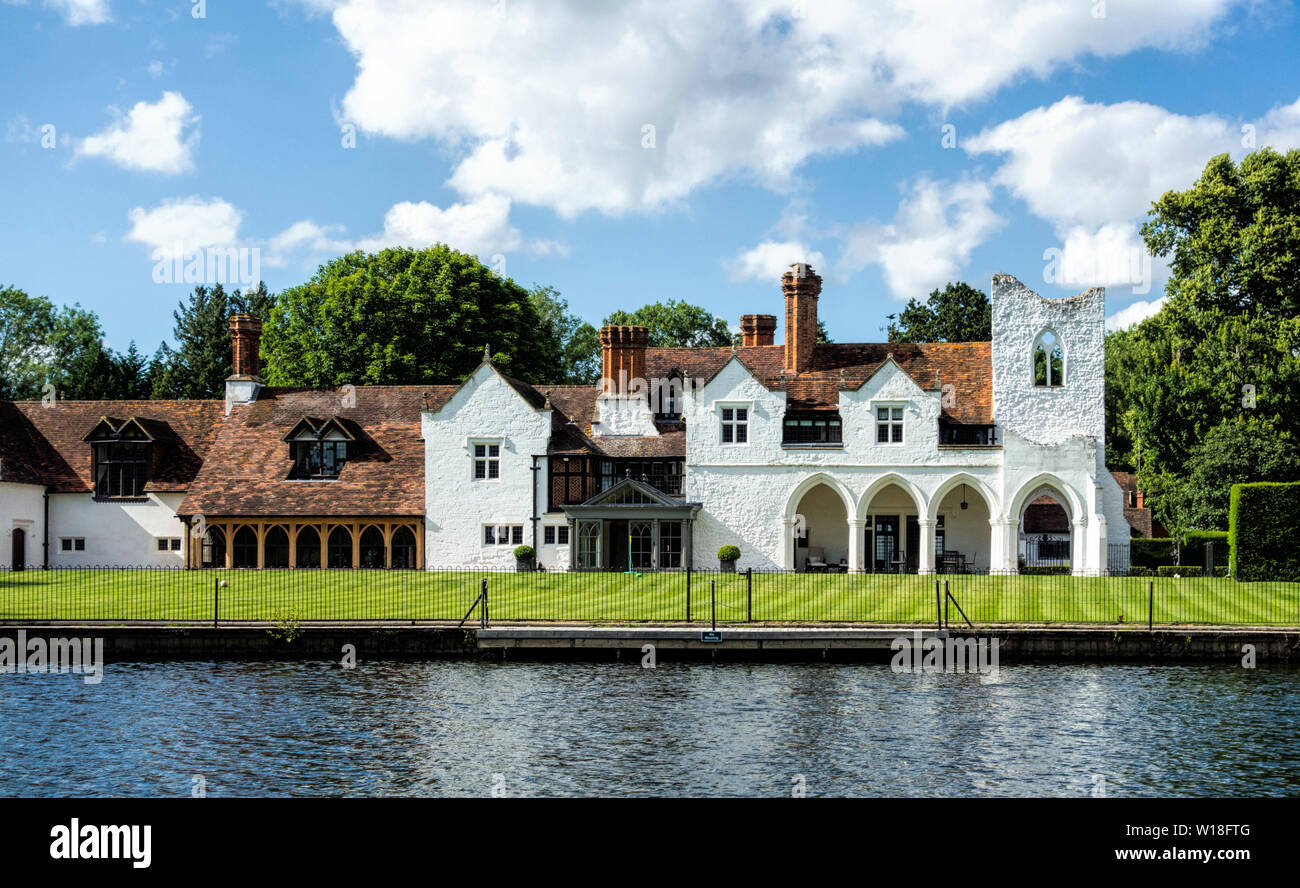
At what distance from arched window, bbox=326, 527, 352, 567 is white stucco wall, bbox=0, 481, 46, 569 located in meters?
12.4

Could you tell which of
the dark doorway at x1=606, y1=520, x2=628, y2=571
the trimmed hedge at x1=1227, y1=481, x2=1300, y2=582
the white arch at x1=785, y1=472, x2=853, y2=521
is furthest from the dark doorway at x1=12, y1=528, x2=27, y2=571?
the trimmed hedge at x1=1227, y1=481, x2=1300, y2=582

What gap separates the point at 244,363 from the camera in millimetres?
57594

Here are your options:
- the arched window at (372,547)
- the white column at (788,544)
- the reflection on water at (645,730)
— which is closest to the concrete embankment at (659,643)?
the reflection on water at (645,730)

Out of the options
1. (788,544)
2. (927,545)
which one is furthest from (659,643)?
(927,545)

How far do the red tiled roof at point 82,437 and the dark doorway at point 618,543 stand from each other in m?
18.2

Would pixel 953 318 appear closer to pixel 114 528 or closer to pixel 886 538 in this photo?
pixel 886 538

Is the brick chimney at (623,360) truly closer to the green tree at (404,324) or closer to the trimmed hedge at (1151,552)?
the green tree at (404,324)

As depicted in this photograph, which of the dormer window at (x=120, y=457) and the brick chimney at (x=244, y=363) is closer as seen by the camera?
the dormer window at (x=120, y=457)

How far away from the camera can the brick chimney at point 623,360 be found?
52594mm

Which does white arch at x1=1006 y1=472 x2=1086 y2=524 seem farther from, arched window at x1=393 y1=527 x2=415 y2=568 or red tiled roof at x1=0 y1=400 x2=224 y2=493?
red tiled roof at x1=0 y1=400 x2=224 y2=493

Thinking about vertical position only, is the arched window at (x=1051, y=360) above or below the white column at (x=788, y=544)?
above

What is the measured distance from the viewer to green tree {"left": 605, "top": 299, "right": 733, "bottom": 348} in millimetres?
94562
